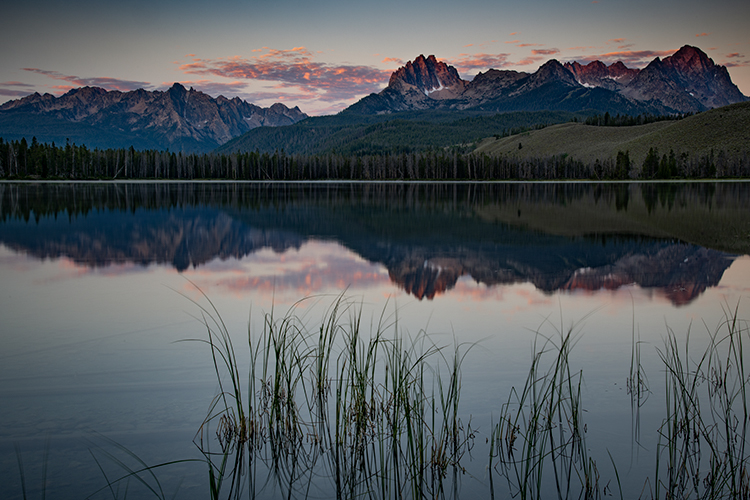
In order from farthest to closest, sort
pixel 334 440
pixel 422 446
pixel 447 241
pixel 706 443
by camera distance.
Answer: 1. pixel 447 241
2. pixel 334 440
3. pixel 706 443
4. pixel 422 446

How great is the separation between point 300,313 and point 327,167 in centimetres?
16178

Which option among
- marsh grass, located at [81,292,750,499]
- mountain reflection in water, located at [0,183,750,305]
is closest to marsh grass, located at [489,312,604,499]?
marsh grass, located at [81,292,750,499]

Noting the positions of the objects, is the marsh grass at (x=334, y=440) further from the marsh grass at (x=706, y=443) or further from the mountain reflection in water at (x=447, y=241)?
the mountain reflection in water at (x=447, y=241)

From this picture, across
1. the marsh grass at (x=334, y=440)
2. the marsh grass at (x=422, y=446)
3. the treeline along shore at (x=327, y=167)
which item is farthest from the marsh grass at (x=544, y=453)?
the treeline along shore at (x=327, y=167)

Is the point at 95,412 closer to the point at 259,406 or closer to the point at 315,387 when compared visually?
the point at 259,406

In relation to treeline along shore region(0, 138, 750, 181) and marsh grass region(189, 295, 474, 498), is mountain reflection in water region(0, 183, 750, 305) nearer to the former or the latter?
marsh grass region(189, 295, 474, 498)

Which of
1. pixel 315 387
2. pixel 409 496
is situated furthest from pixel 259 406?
pixel 409 496

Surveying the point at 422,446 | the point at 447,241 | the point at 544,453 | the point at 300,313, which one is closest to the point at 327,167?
the point at 447,241

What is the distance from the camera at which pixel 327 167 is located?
555 ft

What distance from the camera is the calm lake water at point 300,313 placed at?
554cm

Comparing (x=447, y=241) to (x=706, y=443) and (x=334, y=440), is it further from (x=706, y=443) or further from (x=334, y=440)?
(x=334, y=440)

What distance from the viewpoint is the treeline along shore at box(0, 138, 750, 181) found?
5108 inches

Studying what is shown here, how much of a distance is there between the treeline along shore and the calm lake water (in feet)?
407

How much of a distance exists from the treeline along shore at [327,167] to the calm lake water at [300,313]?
124 meters
